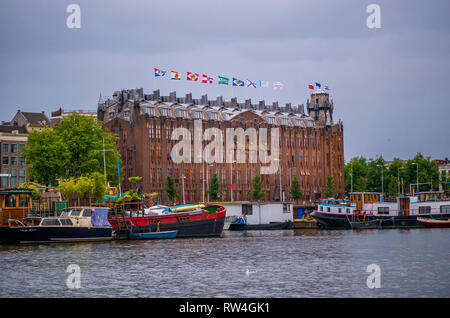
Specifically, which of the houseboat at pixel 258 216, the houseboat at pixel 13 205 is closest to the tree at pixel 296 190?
the houseboat at pixel 258 216

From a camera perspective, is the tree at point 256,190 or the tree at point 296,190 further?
the tree at point 296,190

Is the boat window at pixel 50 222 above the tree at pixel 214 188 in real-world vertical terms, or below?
below

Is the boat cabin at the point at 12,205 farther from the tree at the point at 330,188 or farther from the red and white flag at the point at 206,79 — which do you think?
the tree at the point at 330,188

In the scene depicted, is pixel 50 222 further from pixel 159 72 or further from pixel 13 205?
pixel 159 72

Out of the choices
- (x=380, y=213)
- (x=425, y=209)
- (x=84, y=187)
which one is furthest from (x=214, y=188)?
(x=84, y=187)

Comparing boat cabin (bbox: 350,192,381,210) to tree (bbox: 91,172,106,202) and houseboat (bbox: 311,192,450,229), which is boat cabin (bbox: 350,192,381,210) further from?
tree (bbox: 91,172,106,202)

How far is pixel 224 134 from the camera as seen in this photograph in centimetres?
16912

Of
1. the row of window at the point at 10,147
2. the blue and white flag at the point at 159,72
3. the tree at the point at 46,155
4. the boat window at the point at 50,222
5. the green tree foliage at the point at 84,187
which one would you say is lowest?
the boat window at the point at 50,222

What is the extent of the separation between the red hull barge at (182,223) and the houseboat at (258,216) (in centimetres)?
2799

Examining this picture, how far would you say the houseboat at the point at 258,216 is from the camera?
121 m

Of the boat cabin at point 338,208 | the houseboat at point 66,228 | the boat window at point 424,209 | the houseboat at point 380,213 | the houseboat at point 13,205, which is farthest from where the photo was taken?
the boat window at point 424,209
